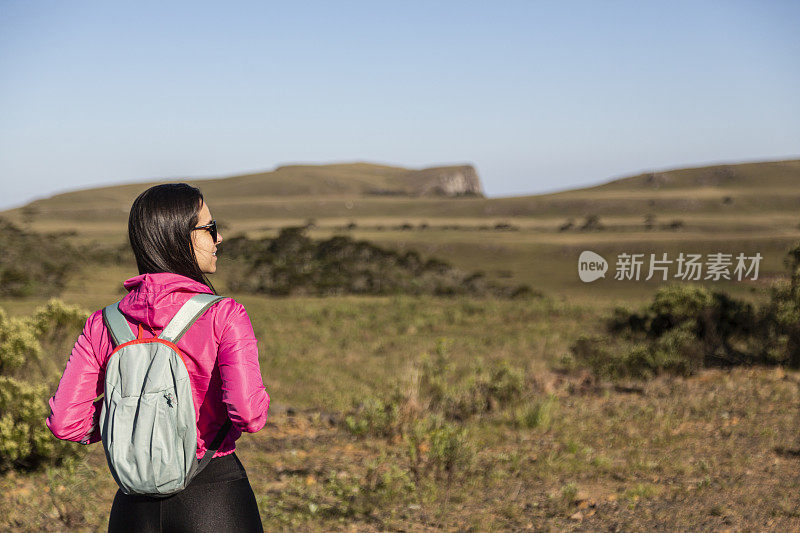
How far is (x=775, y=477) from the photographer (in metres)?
4.64

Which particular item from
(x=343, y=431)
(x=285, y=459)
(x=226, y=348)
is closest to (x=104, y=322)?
(x=226, y=348)

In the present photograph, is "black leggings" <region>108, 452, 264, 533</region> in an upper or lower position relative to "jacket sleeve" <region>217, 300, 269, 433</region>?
lower

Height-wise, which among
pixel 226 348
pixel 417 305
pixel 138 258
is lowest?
pixel 417 305

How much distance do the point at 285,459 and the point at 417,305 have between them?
11754 millimetres

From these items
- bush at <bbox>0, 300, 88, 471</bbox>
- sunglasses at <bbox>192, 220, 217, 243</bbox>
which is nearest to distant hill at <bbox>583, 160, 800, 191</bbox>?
bush at <bbox>0, 300, 88, 471</bbox>

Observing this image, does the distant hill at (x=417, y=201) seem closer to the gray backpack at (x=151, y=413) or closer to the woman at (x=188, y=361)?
the woman at (x=188, y=361)

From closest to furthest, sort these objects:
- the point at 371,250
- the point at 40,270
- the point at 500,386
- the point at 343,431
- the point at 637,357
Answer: the point at 343,431, the point at 500,386, the point at 637,357, the point at 40,270, the point at 371,250

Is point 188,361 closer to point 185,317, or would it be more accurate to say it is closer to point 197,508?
point 185,317

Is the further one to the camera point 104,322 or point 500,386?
point 500,386

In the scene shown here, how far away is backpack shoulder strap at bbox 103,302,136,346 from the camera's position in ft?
4.75

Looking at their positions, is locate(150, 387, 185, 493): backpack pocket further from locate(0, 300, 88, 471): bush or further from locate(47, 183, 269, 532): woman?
locate(0, 300, 88, 471): bush

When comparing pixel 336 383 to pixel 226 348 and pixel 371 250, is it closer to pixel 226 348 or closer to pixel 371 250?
pixel 226 348

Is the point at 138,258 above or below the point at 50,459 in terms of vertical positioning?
above

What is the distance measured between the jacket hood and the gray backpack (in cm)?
3
